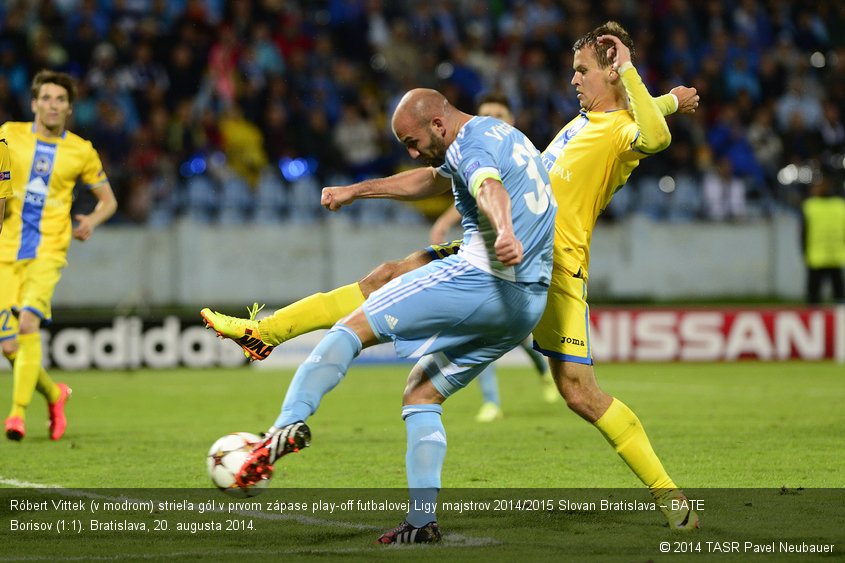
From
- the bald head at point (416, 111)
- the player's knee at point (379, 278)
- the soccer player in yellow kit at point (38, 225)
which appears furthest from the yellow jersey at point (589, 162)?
the soccer player in yellow kit at point (38, 225)

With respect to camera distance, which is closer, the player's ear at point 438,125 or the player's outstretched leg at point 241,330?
the player's ear at point 438,125

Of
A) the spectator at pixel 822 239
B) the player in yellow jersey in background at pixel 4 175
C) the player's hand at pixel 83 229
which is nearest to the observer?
the player in yellow jersey in background at pixel 4 175

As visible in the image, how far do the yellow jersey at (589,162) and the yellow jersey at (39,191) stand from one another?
15.0 feet

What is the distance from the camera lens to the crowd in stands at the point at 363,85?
16.4 metres

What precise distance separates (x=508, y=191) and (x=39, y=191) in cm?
521

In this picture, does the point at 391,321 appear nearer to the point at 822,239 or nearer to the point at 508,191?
the point at 508,191

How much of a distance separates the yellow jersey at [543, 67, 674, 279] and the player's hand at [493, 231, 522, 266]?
42.0 inches

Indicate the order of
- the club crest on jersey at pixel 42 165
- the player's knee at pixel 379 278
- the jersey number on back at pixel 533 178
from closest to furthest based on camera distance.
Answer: the jersey number on back at pixel 533 178
the player's knee at pixel 379 278
the club crest on jersey at pixel 42 165

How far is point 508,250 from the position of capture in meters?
4.30

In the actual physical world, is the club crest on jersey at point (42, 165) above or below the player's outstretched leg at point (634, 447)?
above

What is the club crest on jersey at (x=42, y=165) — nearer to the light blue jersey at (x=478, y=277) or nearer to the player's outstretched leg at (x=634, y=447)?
the light blue jersey at (x=478, y=277)

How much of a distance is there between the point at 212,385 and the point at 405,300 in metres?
9.47

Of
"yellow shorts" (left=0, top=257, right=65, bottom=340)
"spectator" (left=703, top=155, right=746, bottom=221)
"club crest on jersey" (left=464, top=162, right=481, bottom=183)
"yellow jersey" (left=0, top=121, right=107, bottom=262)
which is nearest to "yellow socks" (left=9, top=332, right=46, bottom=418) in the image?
"yellow shorts" (left=0, top=257, right=65, bottom=340)

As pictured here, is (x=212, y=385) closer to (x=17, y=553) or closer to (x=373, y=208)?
(x=373, y=208)
